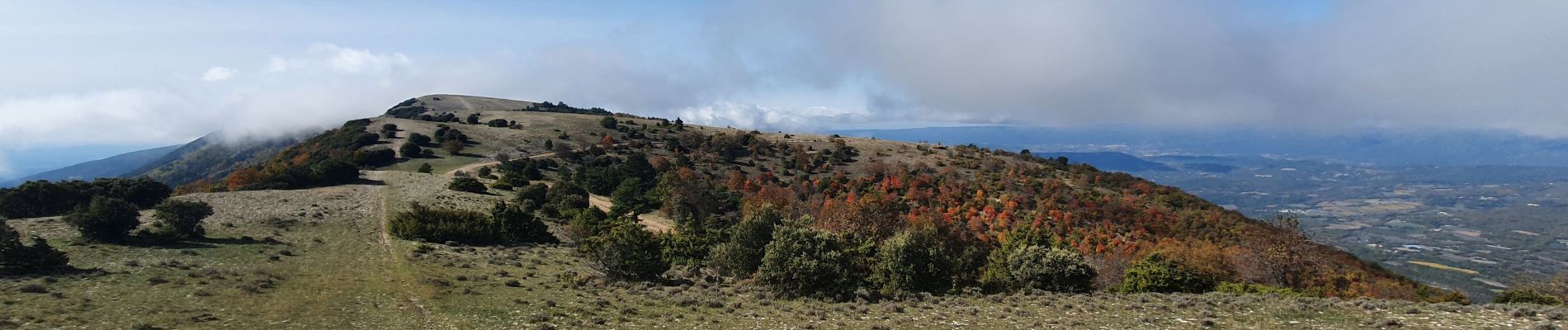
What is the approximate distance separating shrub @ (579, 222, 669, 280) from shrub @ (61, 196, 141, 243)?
20.0m

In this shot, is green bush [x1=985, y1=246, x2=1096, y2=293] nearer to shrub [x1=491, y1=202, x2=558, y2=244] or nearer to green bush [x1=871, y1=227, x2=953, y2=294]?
green bush [x1=871, y1=227, x2=953, y2=294]

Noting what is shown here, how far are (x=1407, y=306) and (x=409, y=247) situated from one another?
43.3 meters

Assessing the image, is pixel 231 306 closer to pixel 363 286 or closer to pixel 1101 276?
pixel 363 286

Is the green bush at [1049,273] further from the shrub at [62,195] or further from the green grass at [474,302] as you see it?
the shrub at [62,195]

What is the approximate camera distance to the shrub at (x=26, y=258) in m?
22.1

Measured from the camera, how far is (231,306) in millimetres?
20312

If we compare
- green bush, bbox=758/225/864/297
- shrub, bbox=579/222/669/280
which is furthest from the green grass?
green bush, bbox=758/225/864/297

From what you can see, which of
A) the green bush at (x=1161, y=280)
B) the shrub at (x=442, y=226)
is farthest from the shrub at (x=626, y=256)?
the green bush at (x=1161, y=280)

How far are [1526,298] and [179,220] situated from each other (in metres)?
60.3

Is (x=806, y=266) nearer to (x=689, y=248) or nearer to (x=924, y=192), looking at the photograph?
(x=689, y=248)

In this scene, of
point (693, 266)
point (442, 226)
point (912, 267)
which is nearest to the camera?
point (912, 267)

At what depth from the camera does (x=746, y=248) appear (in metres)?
34.0

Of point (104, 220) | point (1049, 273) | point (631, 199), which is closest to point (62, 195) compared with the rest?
point (104, 220)

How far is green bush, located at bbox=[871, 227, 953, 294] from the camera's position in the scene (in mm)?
31109
